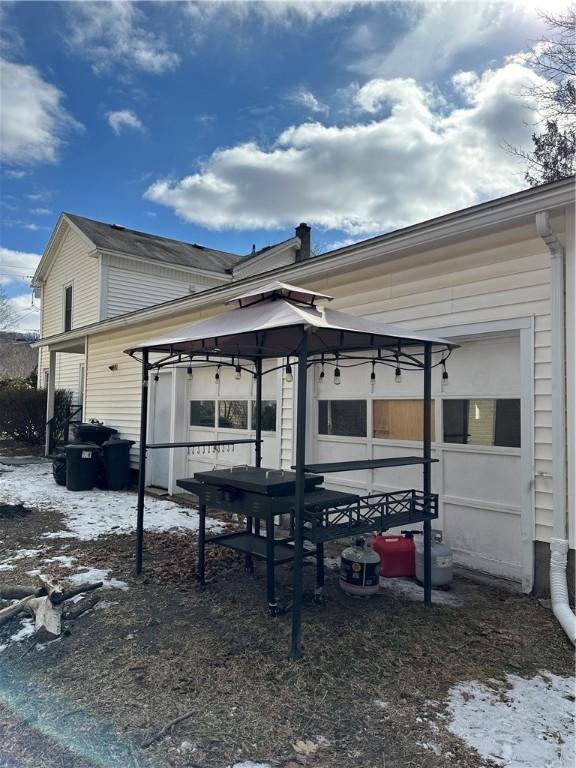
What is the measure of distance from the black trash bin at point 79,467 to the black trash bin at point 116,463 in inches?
10.4

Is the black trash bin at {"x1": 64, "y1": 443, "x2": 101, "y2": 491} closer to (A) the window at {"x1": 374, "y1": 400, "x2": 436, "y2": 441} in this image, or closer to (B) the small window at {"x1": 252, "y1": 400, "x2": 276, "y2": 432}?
(B) the small window at {"x1": 252, "y1": 400, "x2": 276, "y2": 432}

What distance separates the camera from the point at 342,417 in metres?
5.52

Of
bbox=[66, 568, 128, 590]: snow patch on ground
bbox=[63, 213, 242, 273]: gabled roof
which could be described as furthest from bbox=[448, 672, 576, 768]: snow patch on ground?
bbox=[63, 213, 242, 273]: gabled roof

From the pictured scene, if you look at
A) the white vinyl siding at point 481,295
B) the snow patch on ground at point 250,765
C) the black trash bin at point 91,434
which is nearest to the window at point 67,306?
the black trash bin at point 91,434

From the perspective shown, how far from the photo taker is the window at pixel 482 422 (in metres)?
4.08

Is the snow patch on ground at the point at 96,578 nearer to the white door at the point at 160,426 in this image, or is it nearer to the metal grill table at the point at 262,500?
the metal grill table at the point at 262,500

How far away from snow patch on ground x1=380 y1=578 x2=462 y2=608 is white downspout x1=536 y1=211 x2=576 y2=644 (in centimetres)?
74

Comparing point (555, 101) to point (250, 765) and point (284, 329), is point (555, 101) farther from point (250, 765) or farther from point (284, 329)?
point (250, 765)

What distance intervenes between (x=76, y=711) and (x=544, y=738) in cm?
226

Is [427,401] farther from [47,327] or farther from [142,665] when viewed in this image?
[47,327]

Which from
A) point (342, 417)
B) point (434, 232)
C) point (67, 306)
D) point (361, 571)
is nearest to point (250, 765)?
point (361, 571)

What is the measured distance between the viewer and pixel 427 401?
3652mm

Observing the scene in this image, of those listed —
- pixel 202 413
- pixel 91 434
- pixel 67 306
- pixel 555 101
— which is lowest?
pixel 91 434

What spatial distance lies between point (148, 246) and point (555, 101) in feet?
36.4
